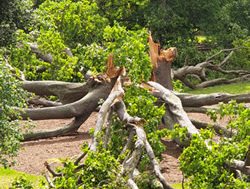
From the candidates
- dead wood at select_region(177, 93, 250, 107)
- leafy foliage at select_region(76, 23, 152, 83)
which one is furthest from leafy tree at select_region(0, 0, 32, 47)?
dead wood at select_region(177, 93, 250, 107)

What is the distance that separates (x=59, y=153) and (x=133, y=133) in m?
3.90

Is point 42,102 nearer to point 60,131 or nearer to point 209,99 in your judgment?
point 60,131

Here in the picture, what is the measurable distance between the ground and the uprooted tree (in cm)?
37

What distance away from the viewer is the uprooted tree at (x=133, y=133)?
947 centimetres

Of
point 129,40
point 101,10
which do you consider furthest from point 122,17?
point 129,40

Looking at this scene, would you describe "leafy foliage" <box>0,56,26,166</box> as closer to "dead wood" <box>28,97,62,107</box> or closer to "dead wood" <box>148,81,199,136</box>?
"dead wood" <box>148,81,199,136</box>

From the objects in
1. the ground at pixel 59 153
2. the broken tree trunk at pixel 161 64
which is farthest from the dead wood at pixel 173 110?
the broken tree trunk at pixel 161 64

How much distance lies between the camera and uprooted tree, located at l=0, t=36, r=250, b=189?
947cm

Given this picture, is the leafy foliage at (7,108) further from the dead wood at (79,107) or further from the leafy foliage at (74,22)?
the leafy foliage at (74,22)

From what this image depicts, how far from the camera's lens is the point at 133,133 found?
11234 millimetres

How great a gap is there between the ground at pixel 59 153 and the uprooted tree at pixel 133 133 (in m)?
0.37

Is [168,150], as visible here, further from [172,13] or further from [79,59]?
[172,13]

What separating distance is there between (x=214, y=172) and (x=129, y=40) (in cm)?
716

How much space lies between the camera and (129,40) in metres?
16.3
